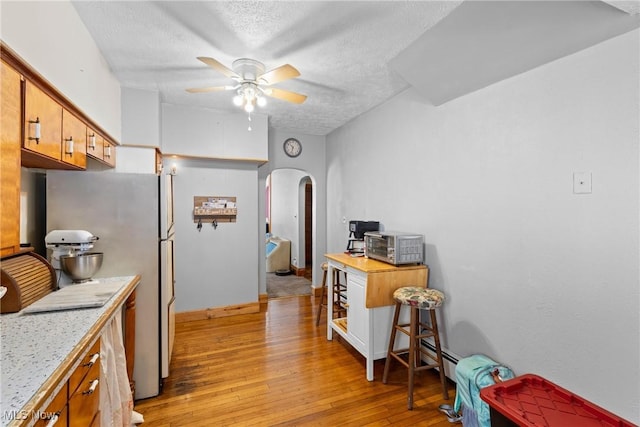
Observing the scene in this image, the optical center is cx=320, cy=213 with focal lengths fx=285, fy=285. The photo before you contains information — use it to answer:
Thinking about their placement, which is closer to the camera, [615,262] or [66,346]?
[66,346]

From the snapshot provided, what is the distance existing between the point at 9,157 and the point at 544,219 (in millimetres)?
2800

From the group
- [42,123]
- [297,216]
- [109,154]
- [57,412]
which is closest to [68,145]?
[42,123]

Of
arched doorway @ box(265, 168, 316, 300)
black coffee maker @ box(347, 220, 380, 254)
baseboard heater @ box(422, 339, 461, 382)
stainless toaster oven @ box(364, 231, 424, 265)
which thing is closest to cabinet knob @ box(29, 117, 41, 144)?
stainless toaster oven @ box(364, 231, 424, 265)

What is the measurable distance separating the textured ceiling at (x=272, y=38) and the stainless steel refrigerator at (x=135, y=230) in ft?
3.26

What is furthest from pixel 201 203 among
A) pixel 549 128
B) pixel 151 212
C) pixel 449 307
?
pixel 549 128

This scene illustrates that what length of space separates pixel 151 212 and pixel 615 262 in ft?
9.68

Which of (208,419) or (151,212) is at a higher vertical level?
(151,212)

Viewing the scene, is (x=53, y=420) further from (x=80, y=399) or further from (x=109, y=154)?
(x=109, y=154)

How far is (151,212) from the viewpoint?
2.21m

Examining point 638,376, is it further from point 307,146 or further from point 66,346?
point 307,146

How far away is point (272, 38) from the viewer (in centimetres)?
205

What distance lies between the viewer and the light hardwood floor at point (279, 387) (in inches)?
78.7

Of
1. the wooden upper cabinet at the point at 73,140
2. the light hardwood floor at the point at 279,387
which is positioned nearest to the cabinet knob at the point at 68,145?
the wooden upper cabinet at the point at 73,140

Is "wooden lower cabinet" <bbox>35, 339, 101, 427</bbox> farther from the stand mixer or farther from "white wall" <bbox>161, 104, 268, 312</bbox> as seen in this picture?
"white wall" <bbox>161, 104, 268, 312</bbox>
